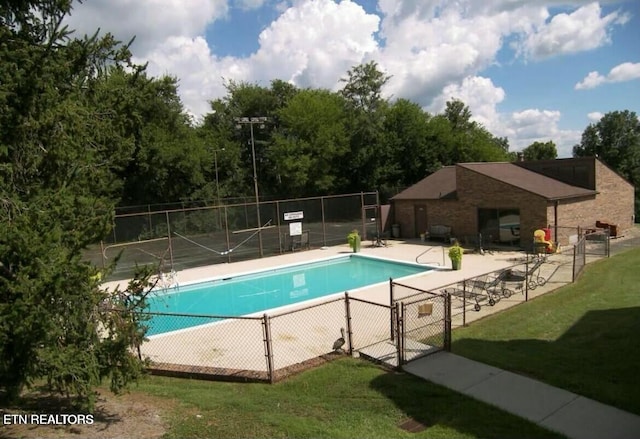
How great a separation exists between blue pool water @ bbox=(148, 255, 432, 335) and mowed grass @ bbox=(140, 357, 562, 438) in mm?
6339

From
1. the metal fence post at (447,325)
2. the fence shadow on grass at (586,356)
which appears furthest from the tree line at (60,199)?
the fence shadow on grass at (586,356)

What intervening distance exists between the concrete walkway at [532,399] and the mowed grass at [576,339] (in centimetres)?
31

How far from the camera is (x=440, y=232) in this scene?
25719 millimetres

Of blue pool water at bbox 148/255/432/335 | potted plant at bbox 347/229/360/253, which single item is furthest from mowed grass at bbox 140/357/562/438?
potted plant at bbox 347/229/360/253

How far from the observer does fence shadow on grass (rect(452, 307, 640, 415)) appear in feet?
22.0

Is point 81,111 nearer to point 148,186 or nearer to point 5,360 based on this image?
point 5,360

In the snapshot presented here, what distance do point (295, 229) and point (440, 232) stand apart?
817 centimetres

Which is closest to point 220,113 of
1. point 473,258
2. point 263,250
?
point 263,250

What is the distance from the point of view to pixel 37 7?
20.3ft

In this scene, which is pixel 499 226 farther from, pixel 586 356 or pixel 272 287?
pixel 586 356

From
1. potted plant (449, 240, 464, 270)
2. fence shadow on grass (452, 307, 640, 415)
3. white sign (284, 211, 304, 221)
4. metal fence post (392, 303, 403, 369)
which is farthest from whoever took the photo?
white sign (284, 211, 304, 221)

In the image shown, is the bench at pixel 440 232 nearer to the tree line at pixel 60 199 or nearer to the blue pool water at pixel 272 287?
the blue pool water at pixel 272 287

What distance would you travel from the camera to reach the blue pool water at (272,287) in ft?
52.9

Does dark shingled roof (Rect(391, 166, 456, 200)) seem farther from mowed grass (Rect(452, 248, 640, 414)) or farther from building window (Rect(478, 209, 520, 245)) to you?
mowed grass (Rect(452, 248, 640, 414))
